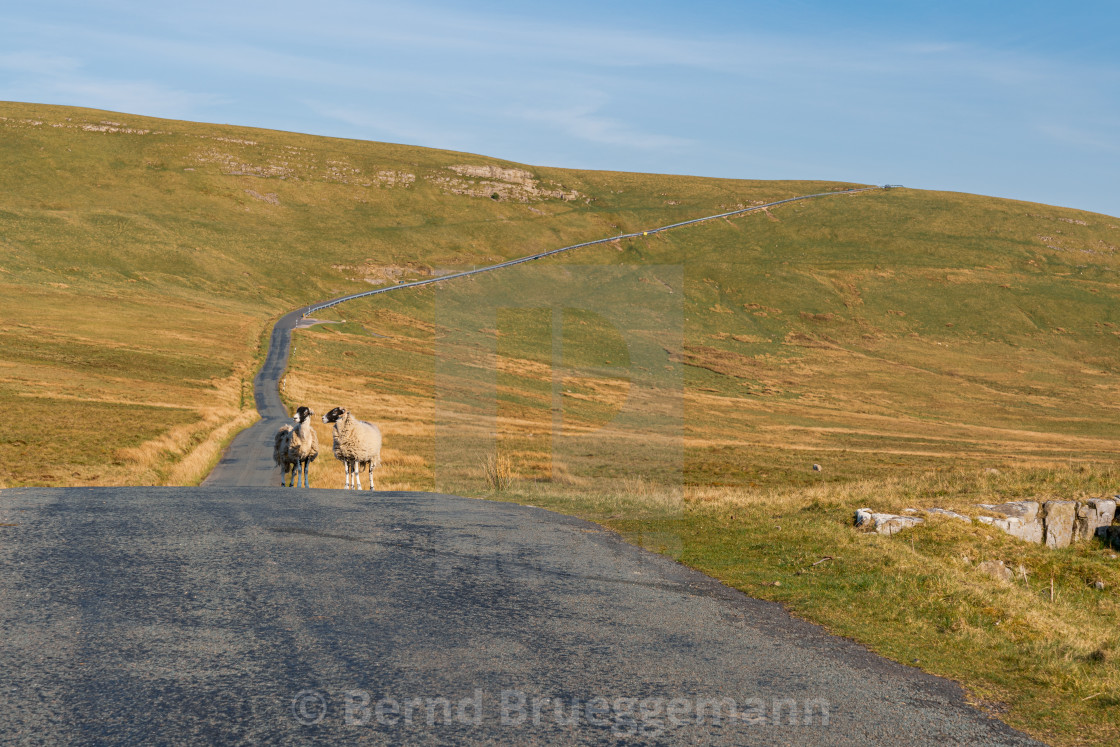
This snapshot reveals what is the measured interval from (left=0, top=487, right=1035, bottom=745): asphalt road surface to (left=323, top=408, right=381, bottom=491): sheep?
1390 centimetres

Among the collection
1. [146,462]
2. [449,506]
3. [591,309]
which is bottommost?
[146,462]

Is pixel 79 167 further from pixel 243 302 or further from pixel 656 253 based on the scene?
pixel 656 253

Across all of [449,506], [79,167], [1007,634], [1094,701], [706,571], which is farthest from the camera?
[79,167]

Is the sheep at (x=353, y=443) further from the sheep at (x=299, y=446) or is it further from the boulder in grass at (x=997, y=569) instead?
the boulder in grass at (x=997, y=569)

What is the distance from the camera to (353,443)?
2836cm

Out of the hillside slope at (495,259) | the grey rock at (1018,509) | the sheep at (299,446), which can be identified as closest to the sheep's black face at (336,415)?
the sheep at (299,446)

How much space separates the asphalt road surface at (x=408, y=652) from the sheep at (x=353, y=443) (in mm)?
13904

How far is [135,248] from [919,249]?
145 m

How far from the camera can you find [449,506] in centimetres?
1895

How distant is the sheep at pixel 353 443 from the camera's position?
93.0ft

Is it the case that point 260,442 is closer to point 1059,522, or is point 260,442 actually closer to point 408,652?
point 1059,522

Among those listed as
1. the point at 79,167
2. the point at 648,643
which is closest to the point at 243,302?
the point at 79,167

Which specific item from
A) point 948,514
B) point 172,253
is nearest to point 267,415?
point 948,514

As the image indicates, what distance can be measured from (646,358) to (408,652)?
10653 centimetres
